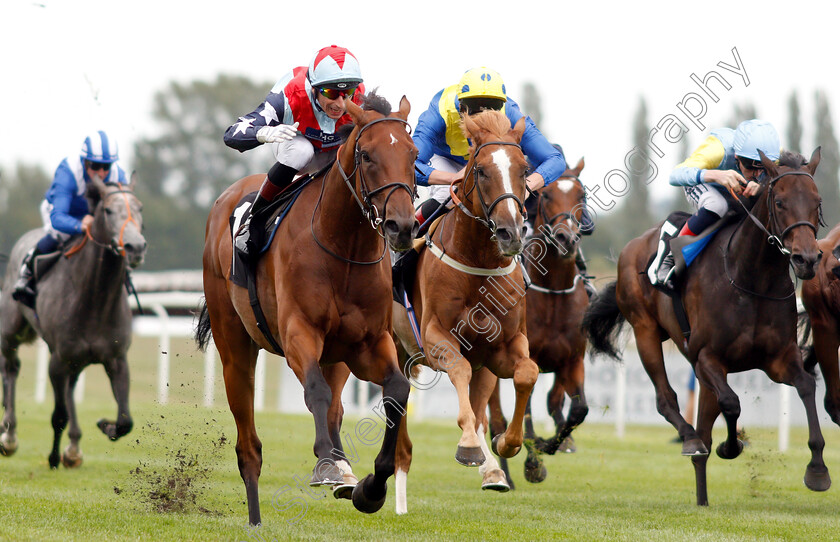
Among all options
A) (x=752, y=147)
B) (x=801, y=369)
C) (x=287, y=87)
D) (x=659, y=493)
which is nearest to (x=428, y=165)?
(x=287, y=87)

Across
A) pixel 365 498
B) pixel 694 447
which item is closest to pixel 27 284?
pixel 365 498

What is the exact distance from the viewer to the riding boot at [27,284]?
364 inches

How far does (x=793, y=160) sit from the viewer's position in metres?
6.17

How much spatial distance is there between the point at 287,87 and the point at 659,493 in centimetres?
460

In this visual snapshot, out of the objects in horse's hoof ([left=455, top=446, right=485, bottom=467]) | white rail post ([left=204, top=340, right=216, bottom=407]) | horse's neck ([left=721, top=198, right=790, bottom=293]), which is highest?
horse's neck ([left=721, top=198, right=790, bottom=293])

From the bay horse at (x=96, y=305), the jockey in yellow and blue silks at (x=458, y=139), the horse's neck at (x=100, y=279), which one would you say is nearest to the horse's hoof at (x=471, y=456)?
the jockey in yellow and blue silks at (x=458, y=139)

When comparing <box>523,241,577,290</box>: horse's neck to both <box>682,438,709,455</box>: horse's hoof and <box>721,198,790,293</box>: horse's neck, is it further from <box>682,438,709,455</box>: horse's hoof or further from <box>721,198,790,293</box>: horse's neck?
<box>682,438,709,455</box>: horse's hoof

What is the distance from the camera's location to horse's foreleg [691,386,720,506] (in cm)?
705

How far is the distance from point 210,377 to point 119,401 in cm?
637

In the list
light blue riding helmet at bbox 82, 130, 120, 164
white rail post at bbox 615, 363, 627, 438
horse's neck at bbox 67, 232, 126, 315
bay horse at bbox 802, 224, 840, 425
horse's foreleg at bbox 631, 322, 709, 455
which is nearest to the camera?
bay horse at bbox 802, 224, 840, 425

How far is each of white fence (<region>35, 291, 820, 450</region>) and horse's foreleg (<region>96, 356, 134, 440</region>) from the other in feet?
11.3

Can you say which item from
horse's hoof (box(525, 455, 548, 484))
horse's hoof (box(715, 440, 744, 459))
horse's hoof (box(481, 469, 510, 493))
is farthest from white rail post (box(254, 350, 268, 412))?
horse's hoof (box(481, 469, 510, 493))

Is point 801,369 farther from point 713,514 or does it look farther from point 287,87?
point 287,87

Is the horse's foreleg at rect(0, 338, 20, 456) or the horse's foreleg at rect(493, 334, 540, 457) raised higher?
the horse's foreleg at rect(493, 334, 540, 457)
